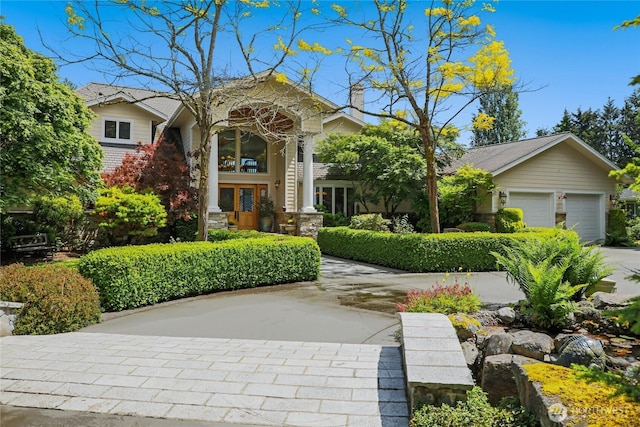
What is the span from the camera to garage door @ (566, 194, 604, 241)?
20.3m

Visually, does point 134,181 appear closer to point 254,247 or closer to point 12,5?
point 12,5

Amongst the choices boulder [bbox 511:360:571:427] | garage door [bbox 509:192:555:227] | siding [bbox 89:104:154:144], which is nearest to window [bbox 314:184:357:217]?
garage door [bbox 509:192:555:227]

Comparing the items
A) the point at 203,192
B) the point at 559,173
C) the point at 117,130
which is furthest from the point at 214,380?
the point at 559,173

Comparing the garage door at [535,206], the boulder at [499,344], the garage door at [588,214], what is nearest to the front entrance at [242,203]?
the garage door at [535,206]

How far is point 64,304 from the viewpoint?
6129 mm

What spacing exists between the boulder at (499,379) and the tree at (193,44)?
854cm

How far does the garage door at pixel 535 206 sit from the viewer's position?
1900 centimetres

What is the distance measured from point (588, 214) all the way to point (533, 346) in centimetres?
2009

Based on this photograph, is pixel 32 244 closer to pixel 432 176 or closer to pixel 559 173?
pixel 432 176

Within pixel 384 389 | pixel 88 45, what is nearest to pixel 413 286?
pixel 384 389

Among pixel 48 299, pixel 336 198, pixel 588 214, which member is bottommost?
pixel 48 299

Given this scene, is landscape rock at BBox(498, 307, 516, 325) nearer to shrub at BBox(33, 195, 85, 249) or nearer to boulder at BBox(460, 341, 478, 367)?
boulder at BBox(460, 341, 478, 367)

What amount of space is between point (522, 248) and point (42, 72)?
11.4 meters

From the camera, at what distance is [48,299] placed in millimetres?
6031
